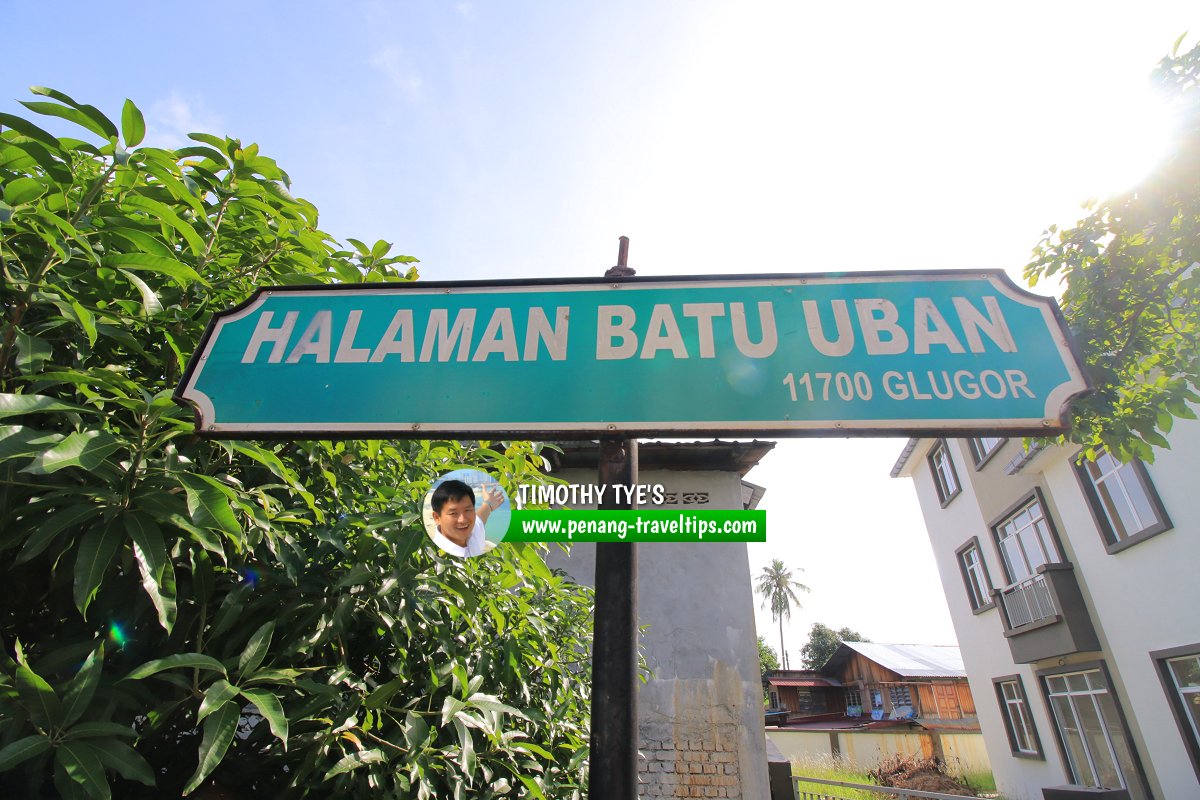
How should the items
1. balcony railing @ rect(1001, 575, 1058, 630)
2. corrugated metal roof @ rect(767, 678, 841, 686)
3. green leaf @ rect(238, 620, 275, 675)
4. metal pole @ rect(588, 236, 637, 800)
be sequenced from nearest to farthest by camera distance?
metal pole @ rect(588, 236, 637, 800), green leaf @ rect(238, 620, 275, 675), balcony railing @ rect(1001, 575, 1058, 630), corrugated metal roof @ rect(767, 678, 841, 686)

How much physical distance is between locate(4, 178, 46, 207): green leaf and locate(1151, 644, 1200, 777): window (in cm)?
1428

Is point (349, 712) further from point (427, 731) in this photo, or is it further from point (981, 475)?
point (981, 475)

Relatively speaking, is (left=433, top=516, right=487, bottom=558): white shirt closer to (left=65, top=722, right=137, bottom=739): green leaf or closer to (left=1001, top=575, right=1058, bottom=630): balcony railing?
(left=65, top=722, right=137, bottom=739): green leaf

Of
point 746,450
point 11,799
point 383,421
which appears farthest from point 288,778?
point 746,450

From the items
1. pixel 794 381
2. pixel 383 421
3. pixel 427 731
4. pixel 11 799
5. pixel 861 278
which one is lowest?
pixel 11 799

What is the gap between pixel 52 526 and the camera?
4.32 ft

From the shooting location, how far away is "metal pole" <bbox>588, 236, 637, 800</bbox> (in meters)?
1.03

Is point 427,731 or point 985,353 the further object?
point 427,731

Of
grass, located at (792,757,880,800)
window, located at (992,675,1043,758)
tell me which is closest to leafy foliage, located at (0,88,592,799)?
window, located at (992,675,1043,758)

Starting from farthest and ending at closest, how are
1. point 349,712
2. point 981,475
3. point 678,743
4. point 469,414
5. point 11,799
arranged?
point 981,475, point 678,743, point 349,712, point 11,799, point 469,414

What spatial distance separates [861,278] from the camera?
5.15 ft

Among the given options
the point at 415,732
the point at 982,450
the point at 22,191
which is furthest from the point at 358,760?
the point at 982,450

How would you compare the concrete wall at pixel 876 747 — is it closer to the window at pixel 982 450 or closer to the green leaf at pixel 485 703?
the window at pixel 982 450

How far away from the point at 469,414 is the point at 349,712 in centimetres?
96
